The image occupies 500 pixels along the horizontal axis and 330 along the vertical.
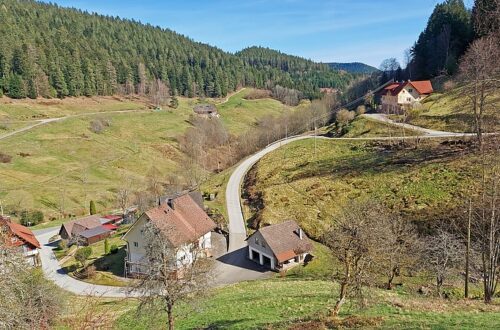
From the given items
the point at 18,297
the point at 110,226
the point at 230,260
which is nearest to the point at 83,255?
the point at 110,226

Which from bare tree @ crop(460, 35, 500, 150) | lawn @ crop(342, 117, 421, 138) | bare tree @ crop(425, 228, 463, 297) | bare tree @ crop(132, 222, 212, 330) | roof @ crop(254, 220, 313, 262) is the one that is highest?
bare tree @ crop(460, 35, 500, 150)

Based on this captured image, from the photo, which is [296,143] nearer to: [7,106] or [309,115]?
[309,115]

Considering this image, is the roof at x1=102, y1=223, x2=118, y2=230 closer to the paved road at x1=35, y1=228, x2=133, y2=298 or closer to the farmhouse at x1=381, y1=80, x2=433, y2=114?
the paved road at x1=35, y1=228, x2=133, y2=298

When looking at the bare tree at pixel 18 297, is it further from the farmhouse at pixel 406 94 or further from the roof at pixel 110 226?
the farmhouse at pixel 406 94

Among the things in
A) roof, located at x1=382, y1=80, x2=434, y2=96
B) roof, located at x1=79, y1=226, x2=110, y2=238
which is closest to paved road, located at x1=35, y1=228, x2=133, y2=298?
roof, located at x1=79, y1=226, x2=110, y2=238

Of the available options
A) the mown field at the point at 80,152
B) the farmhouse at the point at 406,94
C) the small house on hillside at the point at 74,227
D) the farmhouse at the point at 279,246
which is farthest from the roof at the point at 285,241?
the farmhouse at the point at 406,94

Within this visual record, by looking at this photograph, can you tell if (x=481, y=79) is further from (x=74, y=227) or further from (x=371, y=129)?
(x=74, y=227)
